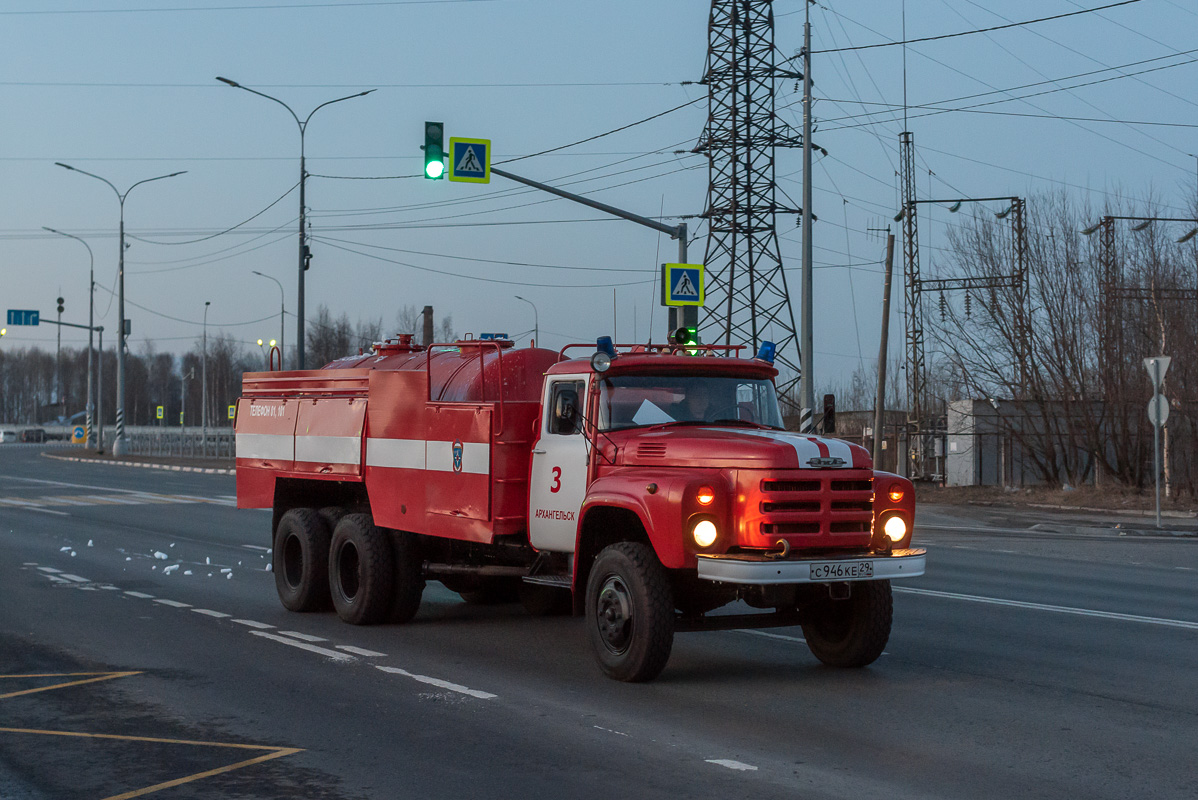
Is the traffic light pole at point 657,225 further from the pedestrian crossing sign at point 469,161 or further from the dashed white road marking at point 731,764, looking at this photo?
the dashed white road marking at point 731,764

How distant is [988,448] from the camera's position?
37.1m

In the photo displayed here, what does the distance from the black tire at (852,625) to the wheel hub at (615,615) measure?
4.65 ft

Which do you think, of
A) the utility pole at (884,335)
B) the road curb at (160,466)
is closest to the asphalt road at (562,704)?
the utility pole at (884,335)

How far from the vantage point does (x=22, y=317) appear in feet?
204

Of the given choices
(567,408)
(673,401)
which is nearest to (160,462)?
(567,408)

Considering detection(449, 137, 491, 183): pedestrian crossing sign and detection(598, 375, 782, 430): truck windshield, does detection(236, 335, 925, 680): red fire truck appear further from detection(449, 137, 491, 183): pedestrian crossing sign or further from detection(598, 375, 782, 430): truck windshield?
detection(449, 137, 491, 183): pedestrian crossing sign

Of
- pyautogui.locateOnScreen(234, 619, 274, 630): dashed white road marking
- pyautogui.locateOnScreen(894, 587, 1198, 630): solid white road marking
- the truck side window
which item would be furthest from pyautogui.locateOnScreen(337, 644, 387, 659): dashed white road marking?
pyautogui.locateOnScreen(894, 587, 1198, 630): solid white road marking

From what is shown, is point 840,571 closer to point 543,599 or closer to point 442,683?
point 442,683

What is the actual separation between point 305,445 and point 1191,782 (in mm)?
8869

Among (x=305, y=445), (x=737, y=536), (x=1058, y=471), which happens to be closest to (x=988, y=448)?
(x=1058, y=471)

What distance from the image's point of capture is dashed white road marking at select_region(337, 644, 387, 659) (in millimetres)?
9758

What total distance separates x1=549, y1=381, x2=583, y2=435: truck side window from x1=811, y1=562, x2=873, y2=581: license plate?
228 centimetres

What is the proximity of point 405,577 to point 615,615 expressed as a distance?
10.8ft

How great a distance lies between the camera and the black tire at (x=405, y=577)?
11.4 metres
